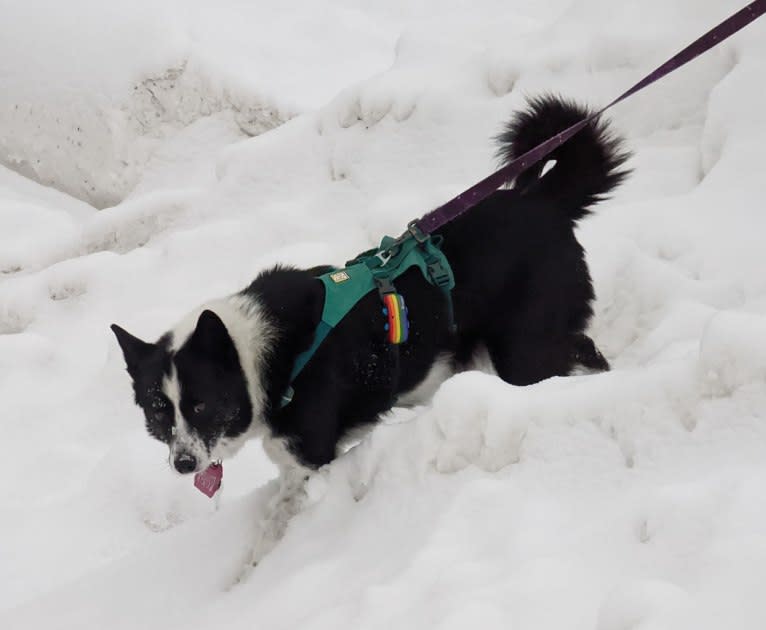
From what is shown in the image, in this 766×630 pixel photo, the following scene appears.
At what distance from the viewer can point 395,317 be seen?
2.62 metres

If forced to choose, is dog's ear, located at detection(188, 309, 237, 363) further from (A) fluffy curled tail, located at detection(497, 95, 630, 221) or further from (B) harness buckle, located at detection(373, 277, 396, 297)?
(A) fluffy curled tail, located at detection(497, 95, 630, 221)

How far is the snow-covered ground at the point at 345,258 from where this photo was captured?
156cm

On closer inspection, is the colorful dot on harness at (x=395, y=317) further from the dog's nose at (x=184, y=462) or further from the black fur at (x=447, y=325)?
the dog's nose at (x=184, y=462)

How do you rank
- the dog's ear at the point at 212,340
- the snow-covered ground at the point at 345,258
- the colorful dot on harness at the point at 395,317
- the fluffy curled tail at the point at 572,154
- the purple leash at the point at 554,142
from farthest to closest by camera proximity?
the fluffy curled tail at the point at 572,154 → the colorful dot on harness at the point at 395,317 → the dog's ear at the point at 212,340 → the purple leash at the point at 554,142 → the snow-covered ground at the point at 345,258

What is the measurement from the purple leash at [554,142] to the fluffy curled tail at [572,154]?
0.77 feet

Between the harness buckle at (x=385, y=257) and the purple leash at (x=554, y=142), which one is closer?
the purple leash at (x=554, y=142)

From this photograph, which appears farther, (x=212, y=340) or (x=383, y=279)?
(x=383, y=279)

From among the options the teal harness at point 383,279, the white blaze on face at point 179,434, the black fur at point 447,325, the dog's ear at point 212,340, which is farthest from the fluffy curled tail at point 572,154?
the white blaze on face at point 179,434

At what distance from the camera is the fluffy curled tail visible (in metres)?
2.86

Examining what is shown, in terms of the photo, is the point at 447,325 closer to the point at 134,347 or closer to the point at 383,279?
the point at 383,279

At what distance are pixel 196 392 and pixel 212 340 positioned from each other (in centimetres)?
16

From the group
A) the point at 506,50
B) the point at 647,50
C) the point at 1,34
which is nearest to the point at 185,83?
the point at 1,34

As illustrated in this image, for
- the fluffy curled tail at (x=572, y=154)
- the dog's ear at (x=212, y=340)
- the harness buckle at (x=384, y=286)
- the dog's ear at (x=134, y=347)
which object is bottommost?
the dog's ear at (x=134, y=347)

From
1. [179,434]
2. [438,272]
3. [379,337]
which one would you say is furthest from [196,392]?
Answer: [438,272]
